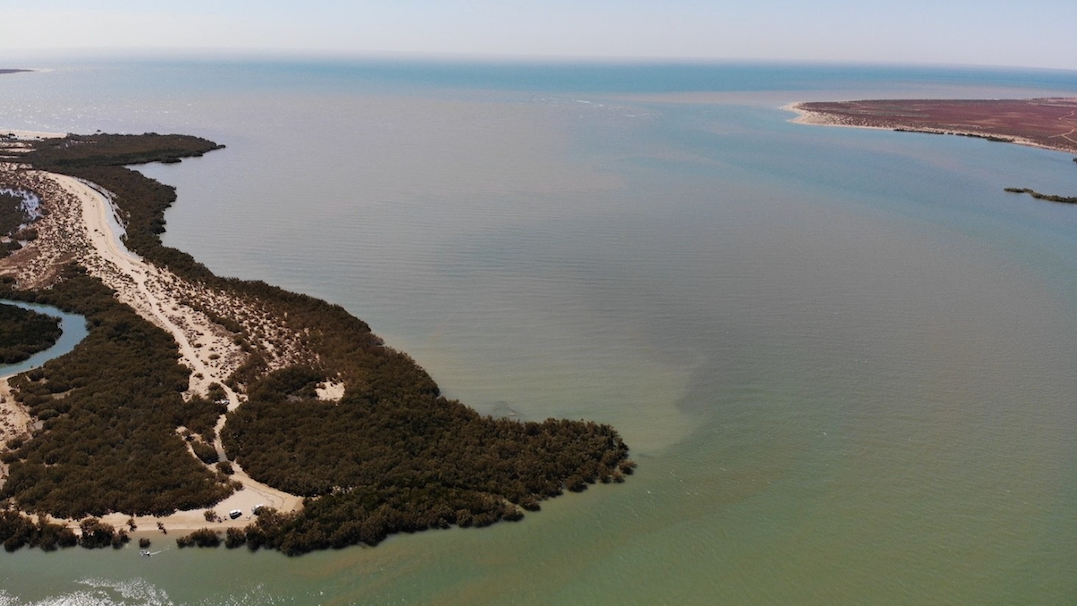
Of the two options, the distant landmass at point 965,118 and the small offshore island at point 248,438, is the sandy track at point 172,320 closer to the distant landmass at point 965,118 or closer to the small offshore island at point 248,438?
the small offshore island at point 248,438

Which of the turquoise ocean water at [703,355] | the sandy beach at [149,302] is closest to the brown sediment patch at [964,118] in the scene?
the turquoise ocean water at [703,355]

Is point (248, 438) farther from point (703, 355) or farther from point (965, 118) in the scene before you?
point (965, 118)

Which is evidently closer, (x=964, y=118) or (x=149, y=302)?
(x=149, y=302)

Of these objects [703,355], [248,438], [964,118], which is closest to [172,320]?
[248,438]

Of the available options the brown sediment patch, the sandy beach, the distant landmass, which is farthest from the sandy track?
the brown sediment patch

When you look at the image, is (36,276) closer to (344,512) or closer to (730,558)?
(344,512)
